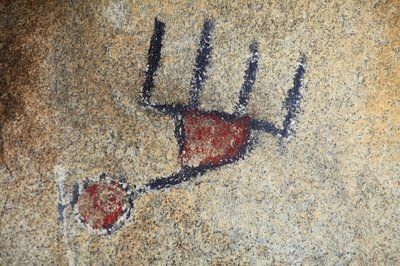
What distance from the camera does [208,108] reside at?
1210 millimetres

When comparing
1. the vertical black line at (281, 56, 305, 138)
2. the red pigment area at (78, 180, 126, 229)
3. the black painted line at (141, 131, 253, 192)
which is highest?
the vertical black line at (281, 56, 305, 138)

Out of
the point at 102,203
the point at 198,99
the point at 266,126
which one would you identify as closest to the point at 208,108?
the point at 198,99

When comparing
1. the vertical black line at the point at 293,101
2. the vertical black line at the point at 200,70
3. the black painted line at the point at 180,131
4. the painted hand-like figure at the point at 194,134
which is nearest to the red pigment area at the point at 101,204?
the painted hand-like figure at the point at 194,134

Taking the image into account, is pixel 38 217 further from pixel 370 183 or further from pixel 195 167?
pixel 370 183

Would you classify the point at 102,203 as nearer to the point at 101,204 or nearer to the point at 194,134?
the point at 101,204

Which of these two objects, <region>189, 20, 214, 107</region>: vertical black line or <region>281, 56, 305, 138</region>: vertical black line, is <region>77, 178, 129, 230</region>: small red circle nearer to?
<region>189, 20, 214, 107</region>: vertical black line

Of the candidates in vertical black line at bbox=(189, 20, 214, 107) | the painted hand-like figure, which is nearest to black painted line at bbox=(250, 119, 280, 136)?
the painted hand-like figure

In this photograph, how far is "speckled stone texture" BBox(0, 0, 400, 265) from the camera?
3.84ft

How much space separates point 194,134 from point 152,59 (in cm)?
22

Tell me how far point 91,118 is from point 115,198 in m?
0.21

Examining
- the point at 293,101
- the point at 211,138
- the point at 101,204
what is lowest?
the point at 101,204

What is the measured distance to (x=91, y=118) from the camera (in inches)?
46.6

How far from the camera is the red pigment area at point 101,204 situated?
1.19 meters

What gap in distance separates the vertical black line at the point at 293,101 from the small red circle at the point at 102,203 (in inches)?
17.3
